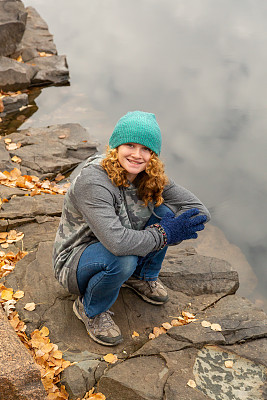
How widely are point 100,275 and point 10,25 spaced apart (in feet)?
26.5

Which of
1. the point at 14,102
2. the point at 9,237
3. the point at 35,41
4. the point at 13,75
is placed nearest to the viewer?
the point at 9,237

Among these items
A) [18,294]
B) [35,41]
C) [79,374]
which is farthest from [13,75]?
[79,374]

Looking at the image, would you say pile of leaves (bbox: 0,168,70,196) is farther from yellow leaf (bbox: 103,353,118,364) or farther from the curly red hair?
yellow leaf (bbox: 103,353,118,364)

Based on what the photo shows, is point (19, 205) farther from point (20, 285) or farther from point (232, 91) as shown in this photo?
point (232, 91)

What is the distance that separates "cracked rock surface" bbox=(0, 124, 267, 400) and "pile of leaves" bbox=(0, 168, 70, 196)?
82 centimetres

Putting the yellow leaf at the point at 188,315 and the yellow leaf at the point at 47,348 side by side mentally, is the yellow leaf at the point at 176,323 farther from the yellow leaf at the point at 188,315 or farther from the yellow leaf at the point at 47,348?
the yellow leaf at the point at 47,348

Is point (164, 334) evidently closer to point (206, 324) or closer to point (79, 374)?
point (206, 324)

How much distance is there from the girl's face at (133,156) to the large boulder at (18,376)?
52.7 inches

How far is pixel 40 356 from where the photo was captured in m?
3.05

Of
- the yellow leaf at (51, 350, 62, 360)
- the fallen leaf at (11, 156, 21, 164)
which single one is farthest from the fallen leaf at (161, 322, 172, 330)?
the fallen leaf at (11, 156, 21, 164)

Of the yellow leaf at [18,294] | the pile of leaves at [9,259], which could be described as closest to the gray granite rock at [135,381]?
the yellow leaf at [18,294]

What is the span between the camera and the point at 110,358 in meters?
3.15

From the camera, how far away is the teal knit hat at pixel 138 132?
304cm

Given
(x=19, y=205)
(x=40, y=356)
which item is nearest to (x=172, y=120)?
(x=19, y=205)
